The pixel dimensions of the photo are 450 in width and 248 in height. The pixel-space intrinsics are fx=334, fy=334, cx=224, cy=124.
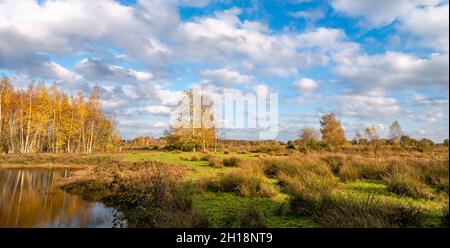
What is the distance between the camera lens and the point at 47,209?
1159cm

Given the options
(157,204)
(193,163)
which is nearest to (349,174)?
(157,204)

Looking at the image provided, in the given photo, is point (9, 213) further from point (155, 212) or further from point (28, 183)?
point (28, 183)

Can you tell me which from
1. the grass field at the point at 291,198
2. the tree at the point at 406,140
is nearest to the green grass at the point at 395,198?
the grass field at the point at 291,198

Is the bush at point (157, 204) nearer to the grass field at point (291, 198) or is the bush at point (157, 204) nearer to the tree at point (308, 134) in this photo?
the grass field at point (291, 198)

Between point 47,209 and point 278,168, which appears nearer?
point 47,209

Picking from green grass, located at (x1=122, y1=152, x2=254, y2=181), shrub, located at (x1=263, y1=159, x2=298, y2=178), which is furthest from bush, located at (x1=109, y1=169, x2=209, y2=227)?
shrub, located at (x1=263, y1=159, x2=298, y2=178)

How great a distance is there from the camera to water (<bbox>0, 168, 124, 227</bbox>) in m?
9.73

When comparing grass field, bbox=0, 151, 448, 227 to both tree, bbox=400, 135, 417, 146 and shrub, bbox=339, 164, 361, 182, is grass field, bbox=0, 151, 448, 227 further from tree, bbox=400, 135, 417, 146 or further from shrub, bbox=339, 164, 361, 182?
tree, bbox=400, 135, 417, 146

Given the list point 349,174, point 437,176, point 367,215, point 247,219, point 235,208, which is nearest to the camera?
point 367,215

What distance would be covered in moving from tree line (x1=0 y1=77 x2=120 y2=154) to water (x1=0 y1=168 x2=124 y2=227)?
27.9m

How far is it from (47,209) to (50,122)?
38.5 m

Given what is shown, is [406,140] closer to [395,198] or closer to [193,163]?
[193,163]
